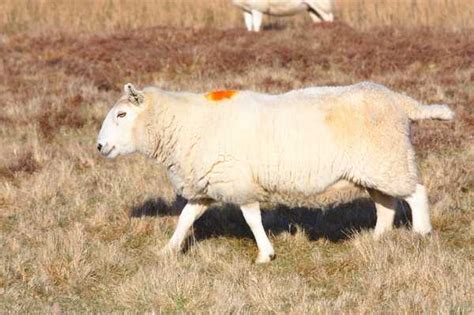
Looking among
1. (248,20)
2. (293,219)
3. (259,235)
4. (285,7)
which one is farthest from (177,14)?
(259,235)

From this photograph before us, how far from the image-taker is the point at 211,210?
26.6ft

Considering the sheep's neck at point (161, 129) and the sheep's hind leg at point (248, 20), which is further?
the sheep's hind leg at point (248, 20)

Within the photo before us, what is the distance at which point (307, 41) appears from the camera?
17516 mm

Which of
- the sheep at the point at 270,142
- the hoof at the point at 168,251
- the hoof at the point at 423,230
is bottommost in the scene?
the hoof at the point at 168,251

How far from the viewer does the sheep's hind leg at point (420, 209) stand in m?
6.81

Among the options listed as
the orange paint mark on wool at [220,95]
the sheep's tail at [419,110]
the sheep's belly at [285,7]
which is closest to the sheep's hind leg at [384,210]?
the sheep's tail at [419,110]

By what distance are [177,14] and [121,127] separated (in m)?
15.0

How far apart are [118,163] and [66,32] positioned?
32.7ft

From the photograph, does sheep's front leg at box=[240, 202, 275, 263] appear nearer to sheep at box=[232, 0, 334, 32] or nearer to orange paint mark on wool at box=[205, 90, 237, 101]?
orange paint mark on wool at box=[205, 90, 237, 101]

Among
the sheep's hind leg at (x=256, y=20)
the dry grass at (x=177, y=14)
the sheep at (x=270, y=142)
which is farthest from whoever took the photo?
the dry grass at (x=177, y=14)

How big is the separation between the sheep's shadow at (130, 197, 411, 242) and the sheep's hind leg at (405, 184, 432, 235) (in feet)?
1.54

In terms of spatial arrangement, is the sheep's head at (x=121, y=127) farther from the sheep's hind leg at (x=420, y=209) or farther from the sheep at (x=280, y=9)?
the sheep at (x=280, y=9)

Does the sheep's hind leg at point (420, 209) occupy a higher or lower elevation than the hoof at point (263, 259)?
higher

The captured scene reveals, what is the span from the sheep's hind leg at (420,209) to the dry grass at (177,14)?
1300 centimetres
